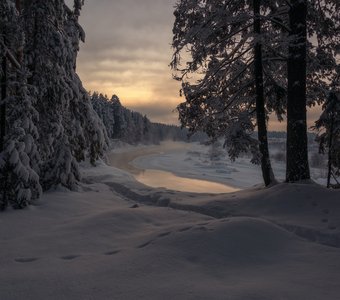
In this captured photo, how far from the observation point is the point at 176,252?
5.27 m

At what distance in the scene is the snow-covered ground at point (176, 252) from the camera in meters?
4.20

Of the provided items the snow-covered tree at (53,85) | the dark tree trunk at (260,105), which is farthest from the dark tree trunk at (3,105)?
the dark tree trunk at (260,105)

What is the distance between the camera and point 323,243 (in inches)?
249

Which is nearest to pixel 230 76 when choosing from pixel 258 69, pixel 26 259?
pixel 258 69

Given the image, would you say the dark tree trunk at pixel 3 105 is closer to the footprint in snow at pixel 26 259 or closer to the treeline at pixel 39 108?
the treeline at pixel 39 108

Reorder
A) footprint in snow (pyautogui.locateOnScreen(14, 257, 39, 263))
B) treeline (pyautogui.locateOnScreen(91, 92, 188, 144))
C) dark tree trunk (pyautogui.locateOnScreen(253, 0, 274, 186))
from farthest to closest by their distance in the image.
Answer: treeline (pyautogui.locateOnScreen(91, 92, 188, 144)) < dark tree trunk (pyautogui.locateOnScreen(253, 0, 274, 186)) < footprint in snow (pyautogui.locateOnScreen(14, 257, 39, 263))

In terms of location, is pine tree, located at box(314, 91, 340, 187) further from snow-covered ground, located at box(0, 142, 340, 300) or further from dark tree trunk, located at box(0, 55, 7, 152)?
dark tree trunk, located at box(0, 55, 7, 152)

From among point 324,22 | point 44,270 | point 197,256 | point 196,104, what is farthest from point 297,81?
point 44,270

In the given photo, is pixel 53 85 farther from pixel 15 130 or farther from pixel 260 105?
pixel 260 105

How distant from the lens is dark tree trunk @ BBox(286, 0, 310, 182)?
996 centimetres

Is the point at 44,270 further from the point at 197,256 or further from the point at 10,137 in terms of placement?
the point at 10,137

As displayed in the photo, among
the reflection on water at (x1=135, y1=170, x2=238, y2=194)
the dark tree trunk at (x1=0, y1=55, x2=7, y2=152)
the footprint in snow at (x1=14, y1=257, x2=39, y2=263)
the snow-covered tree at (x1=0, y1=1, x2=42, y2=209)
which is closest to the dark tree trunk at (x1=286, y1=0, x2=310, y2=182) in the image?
the snow-covered tree at (x1=0, y1=1, x2=42, y2=209)

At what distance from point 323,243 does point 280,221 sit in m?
1.26

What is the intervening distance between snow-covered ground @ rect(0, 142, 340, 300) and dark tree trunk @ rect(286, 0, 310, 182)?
4.02 ft
